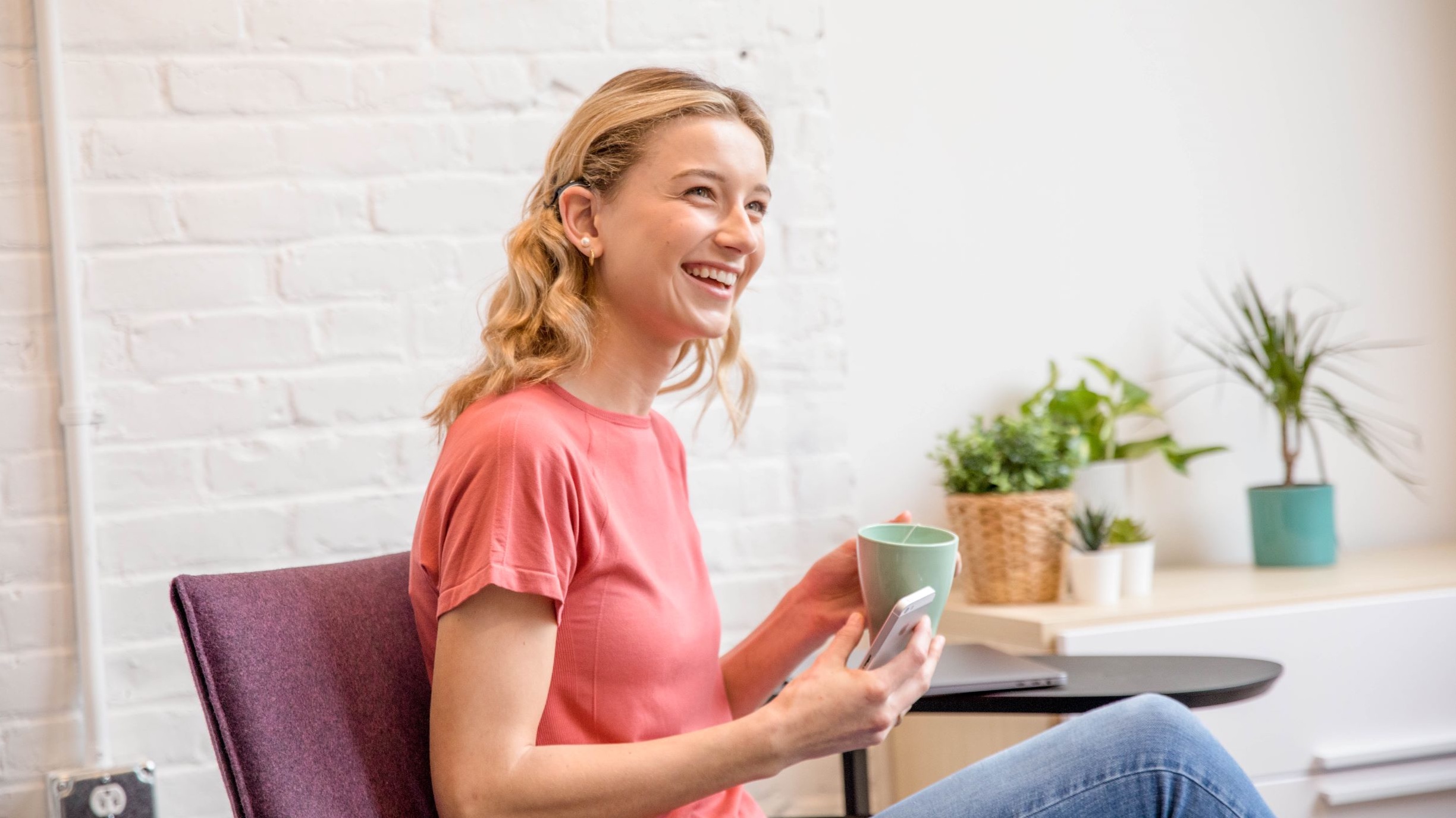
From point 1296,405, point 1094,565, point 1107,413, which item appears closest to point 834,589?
point 1094,565

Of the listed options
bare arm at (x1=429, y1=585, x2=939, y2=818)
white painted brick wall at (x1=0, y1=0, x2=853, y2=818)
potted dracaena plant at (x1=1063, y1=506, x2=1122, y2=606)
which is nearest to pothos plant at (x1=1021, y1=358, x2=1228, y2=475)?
potted dracaena plant at (x1=1063, y1=506, x2=1122, y2=606)

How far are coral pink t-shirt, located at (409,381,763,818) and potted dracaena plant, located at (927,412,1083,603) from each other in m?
0.76

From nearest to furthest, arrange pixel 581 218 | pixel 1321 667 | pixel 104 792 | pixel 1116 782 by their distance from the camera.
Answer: pixel 1116 782, pixel 581 218, pixel 104 792, pixel 1321 667

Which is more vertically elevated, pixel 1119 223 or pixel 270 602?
pixel 1119 223

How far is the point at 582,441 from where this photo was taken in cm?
107

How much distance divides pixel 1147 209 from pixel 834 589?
1274 millimetres

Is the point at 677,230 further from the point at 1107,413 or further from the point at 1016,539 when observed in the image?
the point at 1107,413

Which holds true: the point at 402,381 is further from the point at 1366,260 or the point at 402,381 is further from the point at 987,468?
the point at 1366,260

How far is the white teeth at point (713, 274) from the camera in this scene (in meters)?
1.14

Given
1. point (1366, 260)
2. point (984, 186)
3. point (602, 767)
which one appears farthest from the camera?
point (1366, 260)

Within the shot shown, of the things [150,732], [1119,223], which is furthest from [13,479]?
[1119,223]

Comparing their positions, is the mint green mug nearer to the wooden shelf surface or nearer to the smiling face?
the smiling face

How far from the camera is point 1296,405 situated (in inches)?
81.9

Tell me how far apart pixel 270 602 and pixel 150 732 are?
69 centimetres
